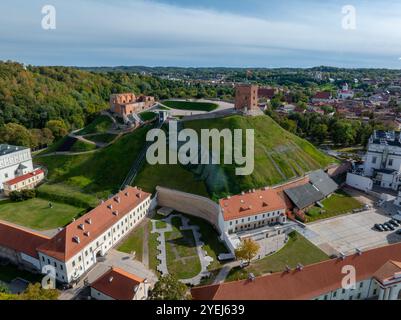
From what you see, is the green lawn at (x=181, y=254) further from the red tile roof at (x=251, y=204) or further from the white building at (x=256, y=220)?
the red tile roof at (x=251, y=204)

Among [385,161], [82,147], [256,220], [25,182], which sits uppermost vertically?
[82,147]

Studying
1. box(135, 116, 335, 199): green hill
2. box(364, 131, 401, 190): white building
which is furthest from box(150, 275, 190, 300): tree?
box(364, 131, 401, 190): white building

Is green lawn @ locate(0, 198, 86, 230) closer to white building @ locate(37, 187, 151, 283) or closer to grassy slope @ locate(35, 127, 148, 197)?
grassy slope @ locate(35, 127, 148, 197)

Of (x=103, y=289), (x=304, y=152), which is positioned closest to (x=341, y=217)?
(x=304, y=152)

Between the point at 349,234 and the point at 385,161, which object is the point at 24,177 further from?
the point at 385,161

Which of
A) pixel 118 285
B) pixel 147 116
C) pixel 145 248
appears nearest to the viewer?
pixel 118 285

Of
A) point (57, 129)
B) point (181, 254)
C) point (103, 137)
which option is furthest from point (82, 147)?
point (181, 254)

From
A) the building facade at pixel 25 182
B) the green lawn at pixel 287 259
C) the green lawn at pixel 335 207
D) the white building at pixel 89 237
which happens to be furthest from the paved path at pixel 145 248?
the building facade at pixel 25 182

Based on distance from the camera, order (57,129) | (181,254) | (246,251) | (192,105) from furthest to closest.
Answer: (57,129)
(192,105)
(181,254)
(246,251)

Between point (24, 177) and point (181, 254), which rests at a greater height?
point (24, 177)
